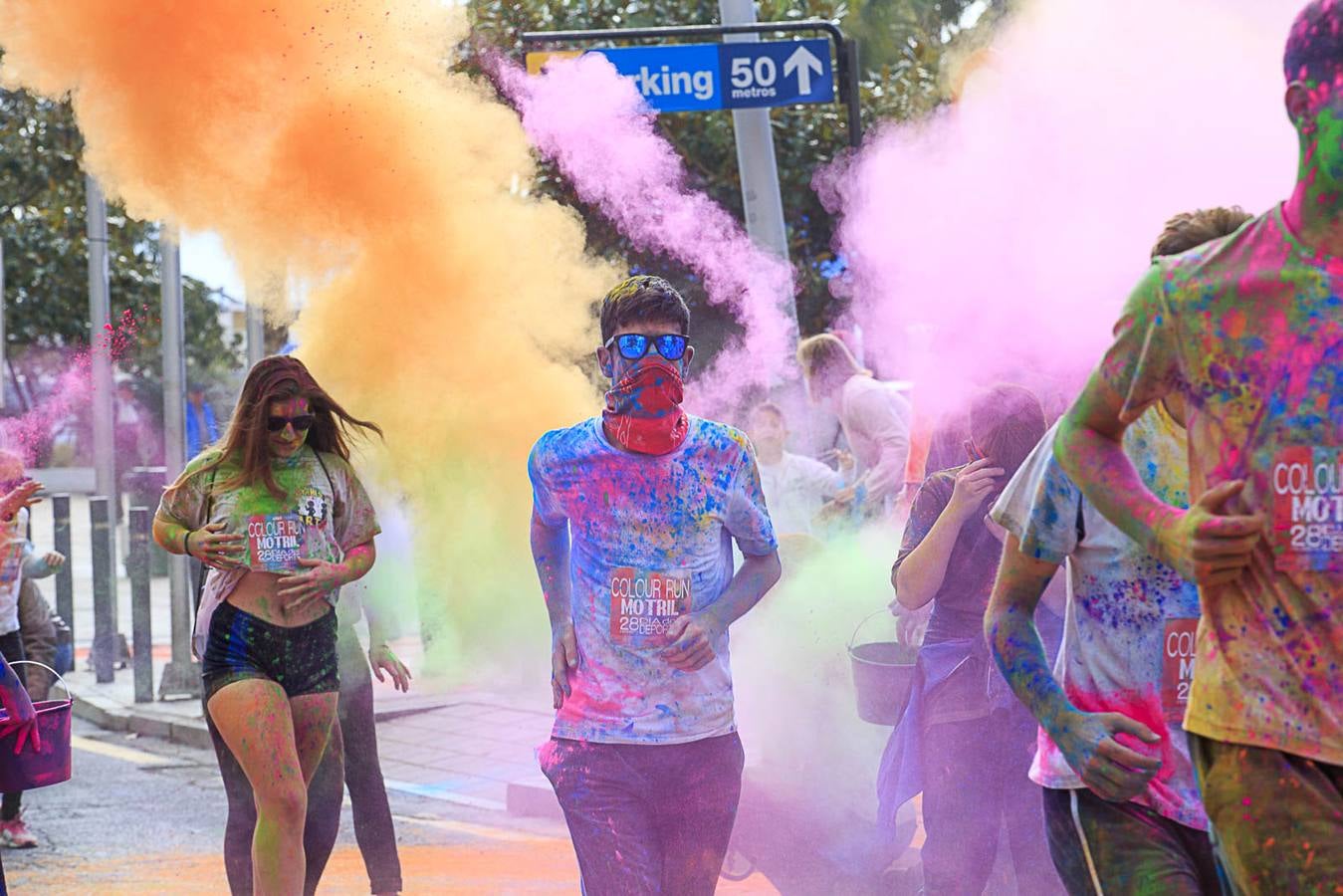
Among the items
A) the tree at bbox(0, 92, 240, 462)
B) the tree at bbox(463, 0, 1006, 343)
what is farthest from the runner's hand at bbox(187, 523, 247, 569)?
the tree at bbox(0, 92, 240, 462)

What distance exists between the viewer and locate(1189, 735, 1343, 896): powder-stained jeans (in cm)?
199

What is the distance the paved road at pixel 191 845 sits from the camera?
18.0 feet

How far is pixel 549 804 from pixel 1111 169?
10.8ft

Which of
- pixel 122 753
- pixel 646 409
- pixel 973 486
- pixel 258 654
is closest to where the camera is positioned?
pixel 646 409

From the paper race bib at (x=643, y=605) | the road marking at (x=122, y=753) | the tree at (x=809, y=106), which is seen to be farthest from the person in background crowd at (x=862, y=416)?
the tree at (x=809, y=106)

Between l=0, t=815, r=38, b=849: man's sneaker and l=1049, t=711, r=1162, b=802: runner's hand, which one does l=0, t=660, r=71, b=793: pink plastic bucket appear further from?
l=1049, t=711, r=1162, b=802: runner's hand

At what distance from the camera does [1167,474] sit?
2672mm

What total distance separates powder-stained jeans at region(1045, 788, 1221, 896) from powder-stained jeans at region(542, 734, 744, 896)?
988 millimetres

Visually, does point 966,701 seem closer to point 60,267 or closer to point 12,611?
point 12,611

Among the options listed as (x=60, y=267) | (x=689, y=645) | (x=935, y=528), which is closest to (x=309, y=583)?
(x=689, y=645)

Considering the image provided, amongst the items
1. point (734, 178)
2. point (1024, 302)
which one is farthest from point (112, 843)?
point (734, 178)

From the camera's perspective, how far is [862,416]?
670 centimetres

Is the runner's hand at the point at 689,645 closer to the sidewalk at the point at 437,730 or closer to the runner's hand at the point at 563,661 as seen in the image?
the runner's hand at the point at 563,661

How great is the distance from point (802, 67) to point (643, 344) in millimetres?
4193
